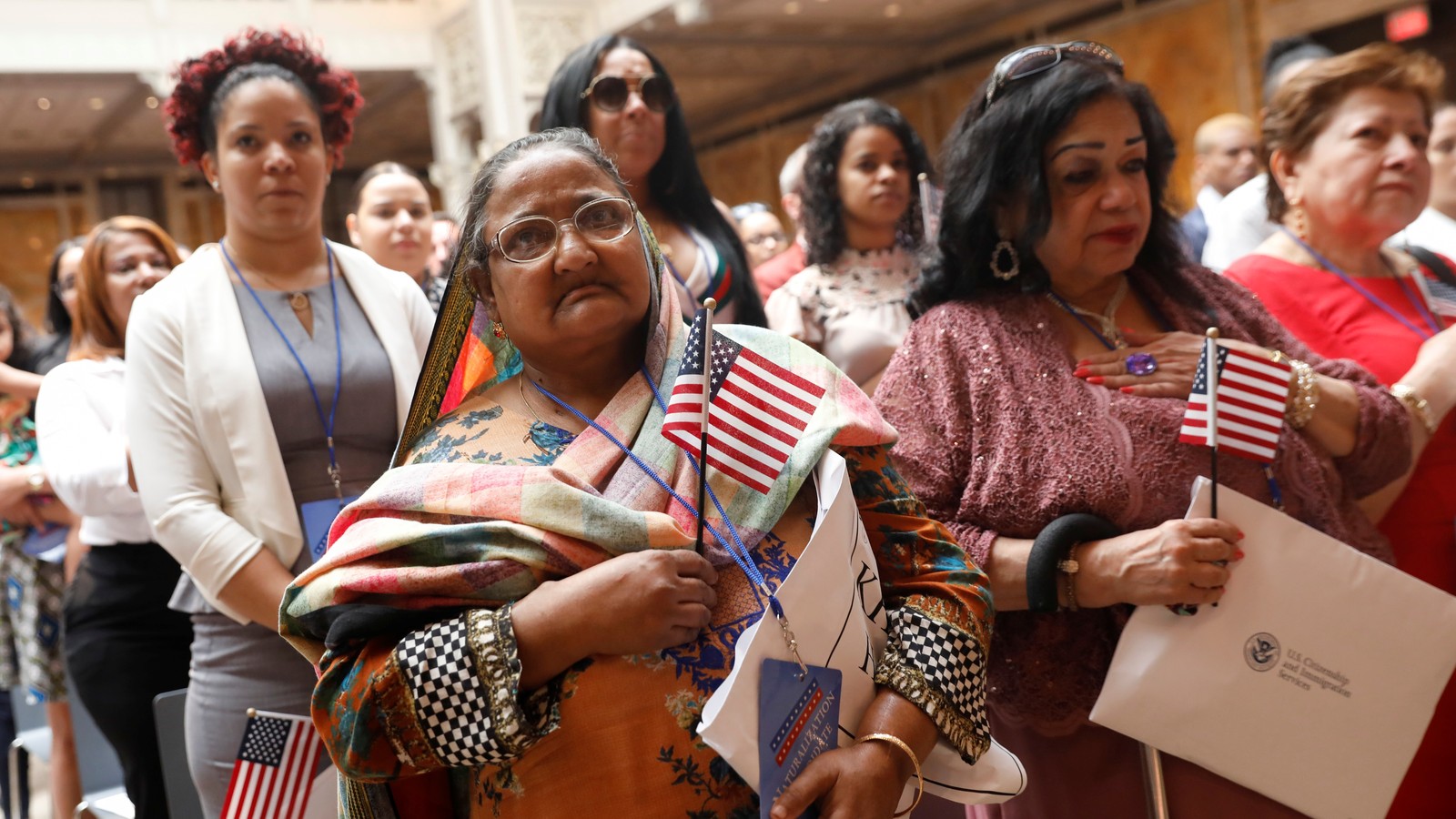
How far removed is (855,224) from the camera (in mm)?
3816

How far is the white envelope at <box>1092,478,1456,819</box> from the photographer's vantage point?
1.91 m

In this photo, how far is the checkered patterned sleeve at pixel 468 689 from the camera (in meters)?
1.45

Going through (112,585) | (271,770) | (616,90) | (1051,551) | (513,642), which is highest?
(616,90)

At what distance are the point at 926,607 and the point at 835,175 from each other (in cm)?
243

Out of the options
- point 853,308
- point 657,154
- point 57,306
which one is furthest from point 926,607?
point 57,306

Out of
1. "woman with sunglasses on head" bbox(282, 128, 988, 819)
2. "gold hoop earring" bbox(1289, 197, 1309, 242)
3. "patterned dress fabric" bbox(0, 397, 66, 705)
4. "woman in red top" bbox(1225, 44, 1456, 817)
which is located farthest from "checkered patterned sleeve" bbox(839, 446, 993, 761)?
"patterned dress fabric" bbox(0, 397, 66, 705)

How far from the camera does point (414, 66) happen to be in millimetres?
14281

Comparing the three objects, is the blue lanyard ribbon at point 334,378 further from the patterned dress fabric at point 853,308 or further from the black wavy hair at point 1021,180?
the patterned dress fabric at point 853,308

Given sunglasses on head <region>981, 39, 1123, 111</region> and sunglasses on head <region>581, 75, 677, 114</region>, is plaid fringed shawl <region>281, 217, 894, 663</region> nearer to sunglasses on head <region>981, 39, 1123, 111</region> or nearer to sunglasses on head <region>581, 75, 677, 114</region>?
sunglasses on head <region>981, 39, 1123, 111</region>

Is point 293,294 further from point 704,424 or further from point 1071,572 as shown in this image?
point 1071,572

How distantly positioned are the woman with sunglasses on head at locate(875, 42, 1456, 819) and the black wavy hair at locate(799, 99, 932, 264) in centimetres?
146

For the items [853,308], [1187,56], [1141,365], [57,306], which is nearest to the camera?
[1141,365]

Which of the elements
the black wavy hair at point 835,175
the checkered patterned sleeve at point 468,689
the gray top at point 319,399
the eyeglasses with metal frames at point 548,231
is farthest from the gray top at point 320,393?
the black wavy hair at point 835,175

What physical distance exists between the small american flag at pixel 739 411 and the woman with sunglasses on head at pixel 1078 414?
1.76ft
